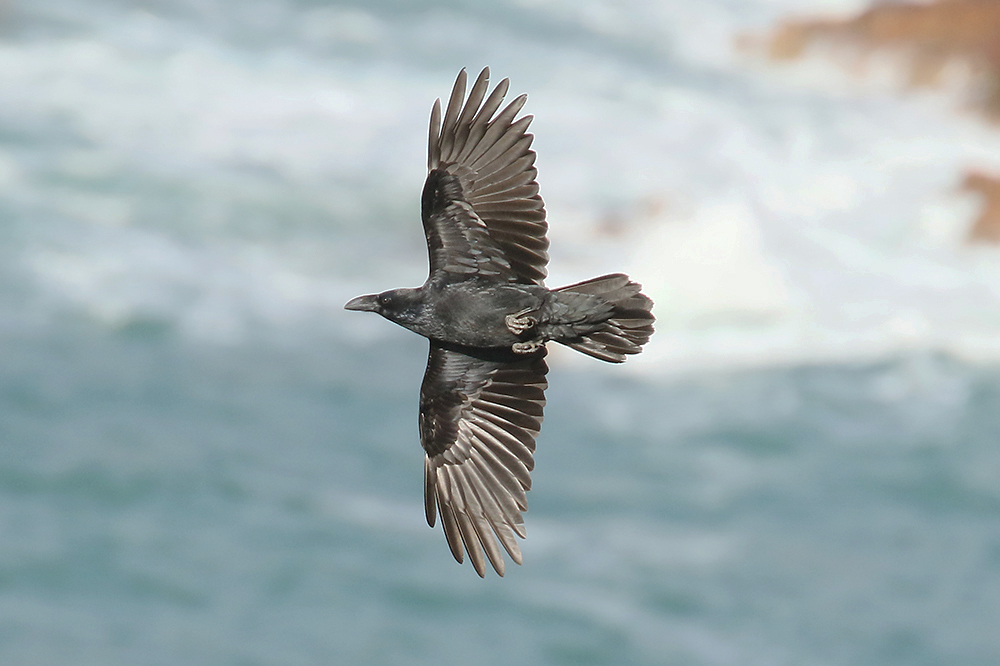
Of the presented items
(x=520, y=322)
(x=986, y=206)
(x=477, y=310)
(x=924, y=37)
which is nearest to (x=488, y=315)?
(x=477, y=310)

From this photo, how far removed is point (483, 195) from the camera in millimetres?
8031

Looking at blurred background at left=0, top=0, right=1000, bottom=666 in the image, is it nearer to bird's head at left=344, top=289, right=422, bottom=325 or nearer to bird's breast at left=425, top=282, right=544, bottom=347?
bird's head at left=344, top=289, right=422, bottom=325

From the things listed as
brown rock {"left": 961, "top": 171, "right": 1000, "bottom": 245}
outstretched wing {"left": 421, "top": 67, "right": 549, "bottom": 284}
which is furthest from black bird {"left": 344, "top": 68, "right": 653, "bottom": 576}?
brown rock {"left": 961, "top": 171, "right": 1000, "bottom": 245}

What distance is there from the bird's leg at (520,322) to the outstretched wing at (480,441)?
364 millimetres

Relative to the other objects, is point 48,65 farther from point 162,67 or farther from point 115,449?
point 115,449

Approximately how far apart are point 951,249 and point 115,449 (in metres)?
16.6

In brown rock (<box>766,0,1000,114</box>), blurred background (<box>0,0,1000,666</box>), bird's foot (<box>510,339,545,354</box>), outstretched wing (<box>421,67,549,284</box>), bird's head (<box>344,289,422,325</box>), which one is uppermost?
brown rock (<box>766,0,1000,114</box>)

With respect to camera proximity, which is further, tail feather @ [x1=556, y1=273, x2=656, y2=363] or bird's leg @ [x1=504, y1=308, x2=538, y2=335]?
bird's leg @ [x1=504, y1=308, x2=538, y2=335]

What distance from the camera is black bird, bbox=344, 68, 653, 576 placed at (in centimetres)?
772

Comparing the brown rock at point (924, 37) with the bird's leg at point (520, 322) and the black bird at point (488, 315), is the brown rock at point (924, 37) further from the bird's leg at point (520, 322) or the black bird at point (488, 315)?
the bird's leg at point (520, 322)

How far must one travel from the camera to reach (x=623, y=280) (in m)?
7.68

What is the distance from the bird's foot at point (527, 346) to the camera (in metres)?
7.85

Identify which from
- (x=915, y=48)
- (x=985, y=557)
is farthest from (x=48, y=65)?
(x=985, y=557)

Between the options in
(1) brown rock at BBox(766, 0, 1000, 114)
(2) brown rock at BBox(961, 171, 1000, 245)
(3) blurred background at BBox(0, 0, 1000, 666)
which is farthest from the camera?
(1) brown rock at BBox(766, 0, 1000, 114)
